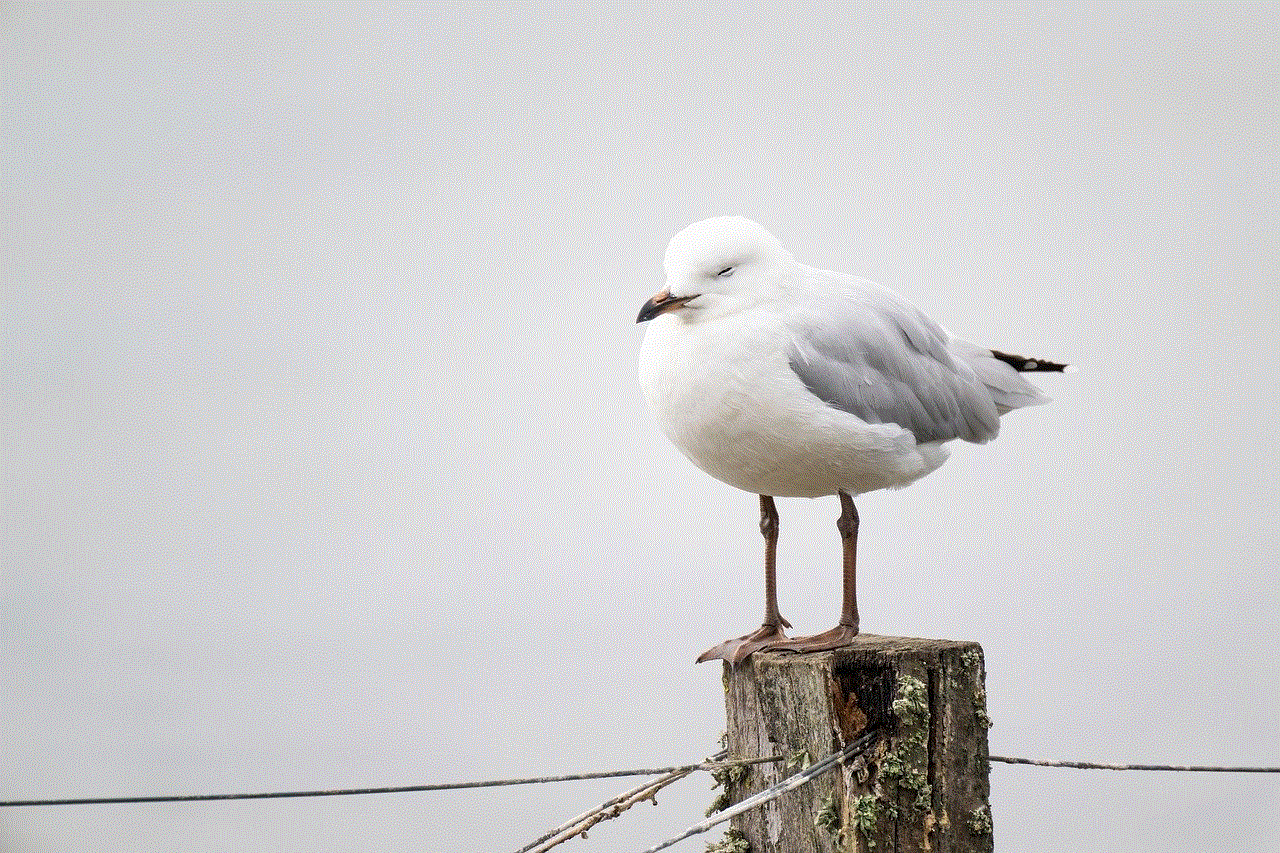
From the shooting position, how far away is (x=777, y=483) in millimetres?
4414

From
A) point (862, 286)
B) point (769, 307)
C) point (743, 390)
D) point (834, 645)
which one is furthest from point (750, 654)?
point (862, 286)

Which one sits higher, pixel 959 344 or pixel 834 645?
pixel 959 344

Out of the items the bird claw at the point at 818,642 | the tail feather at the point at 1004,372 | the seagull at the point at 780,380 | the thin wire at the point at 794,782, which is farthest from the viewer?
the tail feather at the point at 1004,372

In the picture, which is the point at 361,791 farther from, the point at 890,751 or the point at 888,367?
the point at 888,367

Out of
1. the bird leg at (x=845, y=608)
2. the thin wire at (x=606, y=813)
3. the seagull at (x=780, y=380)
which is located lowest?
the thin wire at (x=606, y=813)

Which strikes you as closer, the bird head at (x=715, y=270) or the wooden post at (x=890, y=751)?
the wooden post at (x=890, y=751)

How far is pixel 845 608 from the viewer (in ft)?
14.2

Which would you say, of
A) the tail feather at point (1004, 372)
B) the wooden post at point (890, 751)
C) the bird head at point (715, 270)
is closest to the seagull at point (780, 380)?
the bird head at point (715, 270)

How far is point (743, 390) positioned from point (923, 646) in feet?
3.22

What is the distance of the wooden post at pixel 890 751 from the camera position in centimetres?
360

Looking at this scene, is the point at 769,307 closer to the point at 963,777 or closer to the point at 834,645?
the point at 834,645

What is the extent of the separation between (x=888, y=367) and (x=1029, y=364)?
103 centimetres

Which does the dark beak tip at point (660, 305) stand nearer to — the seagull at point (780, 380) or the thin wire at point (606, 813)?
the seagull at point (780, 380)

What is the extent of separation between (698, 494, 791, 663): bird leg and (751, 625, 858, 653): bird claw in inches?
1.8
